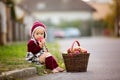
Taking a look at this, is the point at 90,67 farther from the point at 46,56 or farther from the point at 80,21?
the point at 80,21

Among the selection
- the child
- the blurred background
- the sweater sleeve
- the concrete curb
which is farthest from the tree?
the concrete curb

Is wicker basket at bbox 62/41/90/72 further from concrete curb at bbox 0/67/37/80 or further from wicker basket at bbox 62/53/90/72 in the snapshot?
concrete curb at bbox 0/67/37/80

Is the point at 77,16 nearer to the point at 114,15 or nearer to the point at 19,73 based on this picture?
the point at 114,15

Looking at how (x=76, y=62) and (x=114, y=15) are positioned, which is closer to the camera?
(x=76, y=62)

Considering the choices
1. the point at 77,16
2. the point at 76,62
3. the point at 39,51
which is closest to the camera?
the point at 76,62

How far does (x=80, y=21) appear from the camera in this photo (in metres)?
84.9

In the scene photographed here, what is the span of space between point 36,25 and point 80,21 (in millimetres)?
71228

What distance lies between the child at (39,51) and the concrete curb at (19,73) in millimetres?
639

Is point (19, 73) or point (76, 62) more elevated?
point (76, 62)

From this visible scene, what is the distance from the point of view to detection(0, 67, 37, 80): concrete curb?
35.8ft

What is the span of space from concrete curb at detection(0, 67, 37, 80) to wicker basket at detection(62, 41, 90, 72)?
983 mm

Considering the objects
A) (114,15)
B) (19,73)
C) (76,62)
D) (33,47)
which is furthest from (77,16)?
(19,73)

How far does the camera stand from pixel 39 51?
529 inches

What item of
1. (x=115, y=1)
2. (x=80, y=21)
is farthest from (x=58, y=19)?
(x=115, y=1)
